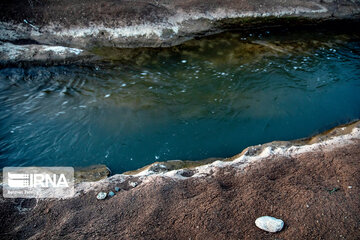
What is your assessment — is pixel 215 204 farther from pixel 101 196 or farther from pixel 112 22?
pixel 112 22

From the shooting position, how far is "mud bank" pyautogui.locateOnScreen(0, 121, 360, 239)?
294cm

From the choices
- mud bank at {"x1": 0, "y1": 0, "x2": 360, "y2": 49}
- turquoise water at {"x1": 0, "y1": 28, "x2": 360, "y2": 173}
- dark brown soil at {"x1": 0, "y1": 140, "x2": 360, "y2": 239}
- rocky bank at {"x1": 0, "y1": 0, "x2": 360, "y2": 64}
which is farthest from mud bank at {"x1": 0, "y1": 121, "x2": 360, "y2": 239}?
mud bank at {"x1": 0, "y1": 0, "x2": 360, "y2": 49}

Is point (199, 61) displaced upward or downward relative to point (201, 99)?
upward

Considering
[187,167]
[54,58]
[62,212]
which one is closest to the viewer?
[62,212]

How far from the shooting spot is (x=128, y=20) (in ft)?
26.6

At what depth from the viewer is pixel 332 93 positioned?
654cm

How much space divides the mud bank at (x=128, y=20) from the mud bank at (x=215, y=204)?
5.44m

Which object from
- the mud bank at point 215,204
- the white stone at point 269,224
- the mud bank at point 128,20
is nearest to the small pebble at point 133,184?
the mud bank at point 215,204

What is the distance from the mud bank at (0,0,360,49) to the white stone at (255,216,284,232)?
654 cm

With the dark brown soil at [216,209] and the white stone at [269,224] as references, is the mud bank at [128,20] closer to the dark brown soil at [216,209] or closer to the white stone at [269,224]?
the dark brown soil at [216,209]

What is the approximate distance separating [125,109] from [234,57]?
149 inches

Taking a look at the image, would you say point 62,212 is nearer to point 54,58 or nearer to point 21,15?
point 54,58

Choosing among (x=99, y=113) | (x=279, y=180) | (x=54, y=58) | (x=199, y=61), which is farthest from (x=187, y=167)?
(x=54, y=58)

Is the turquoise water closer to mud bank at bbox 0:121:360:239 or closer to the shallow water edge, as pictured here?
the shallow water edge
